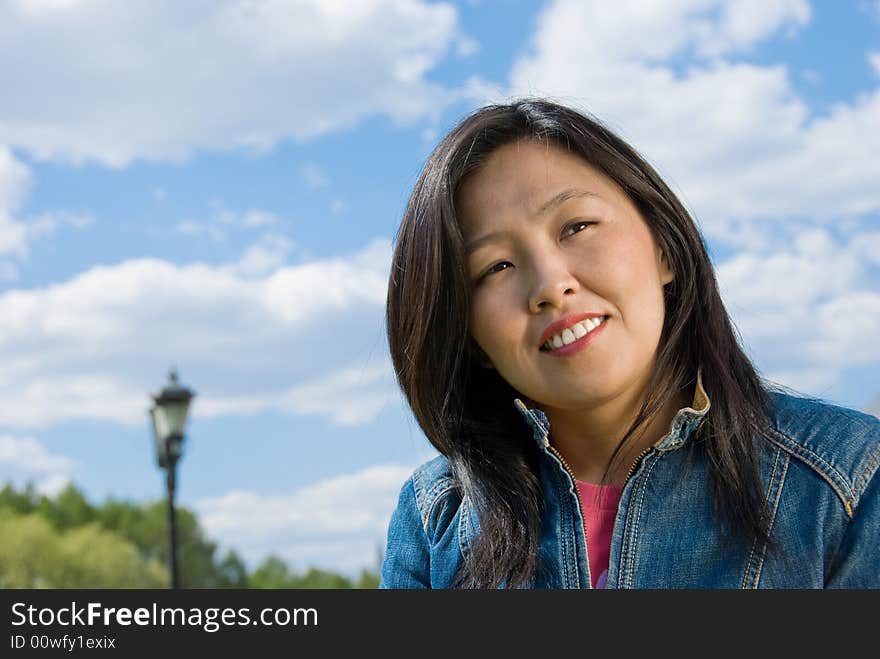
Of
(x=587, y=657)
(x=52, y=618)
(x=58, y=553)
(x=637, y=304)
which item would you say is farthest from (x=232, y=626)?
(x=58, y=553)

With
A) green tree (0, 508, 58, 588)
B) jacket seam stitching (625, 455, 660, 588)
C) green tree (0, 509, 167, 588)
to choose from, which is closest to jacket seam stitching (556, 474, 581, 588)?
jacket seam stitching (625, 455, 660, 588)

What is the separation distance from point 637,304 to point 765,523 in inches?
24.0

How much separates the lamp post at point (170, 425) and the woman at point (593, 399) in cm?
857

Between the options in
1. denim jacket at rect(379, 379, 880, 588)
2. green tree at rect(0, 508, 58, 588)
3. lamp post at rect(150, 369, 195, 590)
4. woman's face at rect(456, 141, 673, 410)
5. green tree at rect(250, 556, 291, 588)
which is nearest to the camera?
denim jacket at rect(379, 379, 880, 588)

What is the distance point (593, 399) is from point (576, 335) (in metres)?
0.19

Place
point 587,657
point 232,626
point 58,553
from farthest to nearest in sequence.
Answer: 1. point 58,553
2. point 232,626
3. point 587,657

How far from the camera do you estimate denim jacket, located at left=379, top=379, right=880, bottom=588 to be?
2.74m

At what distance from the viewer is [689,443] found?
118 inches

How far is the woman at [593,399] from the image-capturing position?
282 centimetres

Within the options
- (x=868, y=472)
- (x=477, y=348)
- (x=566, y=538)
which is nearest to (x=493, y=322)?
(x=477, y=348)

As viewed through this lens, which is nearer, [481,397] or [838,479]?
[838,479]

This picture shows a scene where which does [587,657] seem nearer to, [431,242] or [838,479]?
[838,479]

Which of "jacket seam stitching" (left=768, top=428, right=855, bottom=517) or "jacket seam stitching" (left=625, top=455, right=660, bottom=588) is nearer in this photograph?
"jacket seam stitching" (left=768, top=428, right=855, bottom=517)

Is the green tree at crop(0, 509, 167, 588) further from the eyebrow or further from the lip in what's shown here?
the lip
